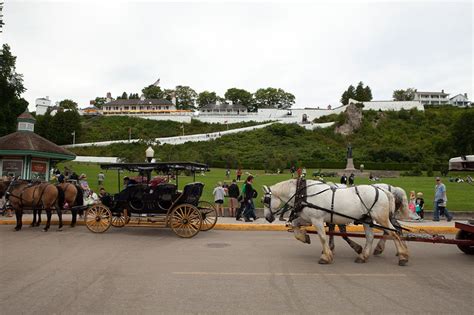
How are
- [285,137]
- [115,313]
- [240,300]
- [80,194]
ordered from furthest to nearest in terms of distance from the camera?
1. [285,137]
2. [80,194]
3. [240,300]
4. [115,313]

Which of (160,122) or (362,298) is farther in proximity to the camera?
(160,122)

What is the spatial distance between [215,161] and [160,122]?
42543mm

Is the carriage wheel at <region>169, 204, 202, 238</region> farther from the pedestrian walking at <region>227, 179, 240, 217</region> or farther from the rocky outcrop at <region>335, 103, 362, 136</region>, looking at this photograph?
the rocky outcrop at <region>335, 103, 362, 136</region>

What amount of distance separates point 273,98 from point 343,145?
48.1m

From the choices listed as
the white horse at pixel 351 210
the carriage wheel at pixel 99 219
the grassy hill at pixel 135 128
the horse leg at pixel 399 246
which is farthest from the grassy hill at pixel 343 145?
the horse leg at pixel 399 246

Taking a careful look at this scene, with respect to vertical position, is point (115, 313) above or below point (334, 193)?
below

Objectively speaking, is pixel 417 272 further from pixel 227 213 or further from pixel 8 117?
pixel 8 117

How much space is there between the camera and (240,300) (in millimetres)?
5430

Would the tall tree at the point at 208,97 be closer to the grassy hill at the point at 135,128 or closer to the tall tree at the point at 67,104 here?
the grassy hill at the point at 135,128

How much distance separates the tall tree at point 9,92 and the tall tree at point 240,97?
74.9 m

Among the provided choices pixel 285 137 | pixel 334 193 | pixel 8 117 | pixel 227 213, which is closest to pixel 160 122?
pixel 285 137

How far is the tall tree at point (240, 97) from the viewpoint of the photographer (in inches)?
4532

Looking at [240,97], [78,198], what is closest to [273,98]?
[240,97]

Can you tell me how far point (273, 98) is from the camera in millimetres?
116312
